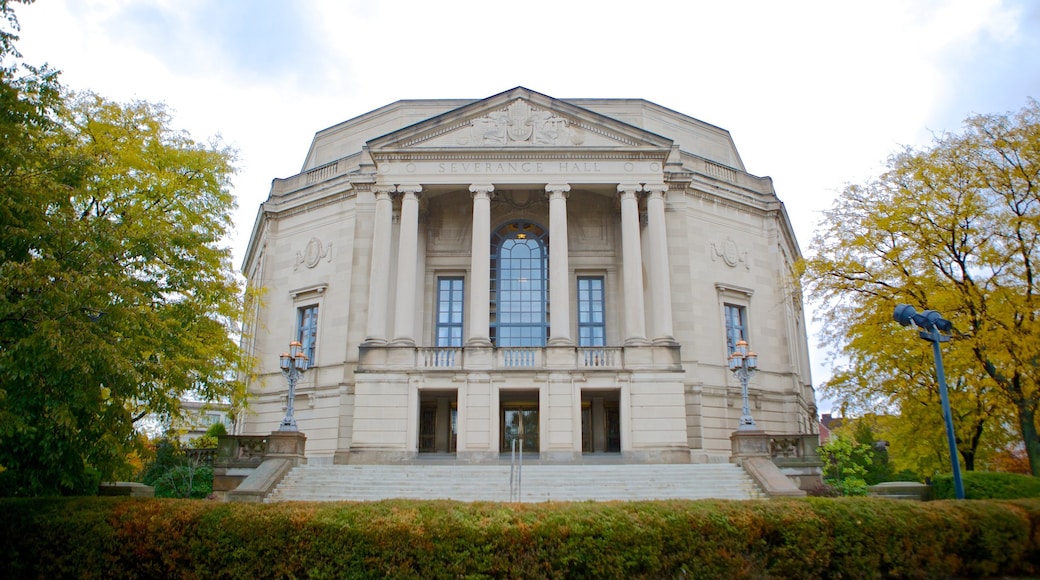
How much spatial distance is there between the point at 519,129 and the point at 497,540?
21.9 meters

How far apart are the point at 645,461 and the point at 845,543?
1413cm

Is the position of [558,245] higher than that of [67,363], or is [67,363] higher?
[558,245]

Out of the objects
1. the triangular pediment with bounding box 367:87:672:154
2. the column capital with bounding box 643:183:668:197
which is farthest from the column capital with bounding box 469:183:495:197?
the column capital with bounding box 643:183:668:197

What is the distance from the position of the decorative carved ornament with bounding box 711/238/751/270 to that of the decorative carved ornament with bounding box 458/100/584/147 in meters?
8.26

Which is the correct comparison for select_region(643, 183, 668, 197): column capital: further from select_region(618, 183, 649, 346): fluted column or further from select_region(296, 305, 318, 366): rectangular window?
select_region(296, 305, 318, 366): rectangular window

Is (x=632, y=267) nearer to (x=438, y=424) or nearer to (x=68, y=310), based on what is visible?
(x=438, y=424)

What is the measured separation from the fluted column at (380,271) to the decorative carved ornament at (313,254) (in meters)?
3.77

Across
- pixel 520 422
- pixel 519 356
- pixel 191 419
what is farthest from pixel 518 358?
pixel 191 419

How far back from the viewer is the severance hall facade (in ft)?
86.4

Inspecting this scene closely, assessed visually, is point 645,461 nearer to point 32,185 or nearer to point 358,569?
point 358,569

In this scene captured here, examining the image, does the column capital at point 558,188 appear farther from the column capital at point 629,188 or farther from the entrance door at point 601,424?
the entrance door at point 601,424

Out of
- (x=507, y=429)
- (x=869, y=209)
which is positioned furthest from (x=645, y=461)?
(x=869, y=209)

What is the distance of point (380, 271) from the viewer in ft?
93.9

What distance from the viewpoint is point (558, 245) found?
2831 cm
